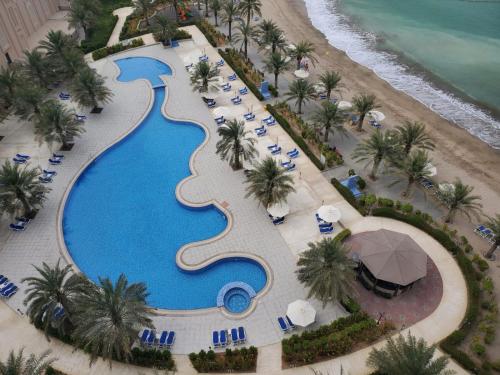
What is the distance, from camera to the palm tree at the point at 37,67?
45131mm

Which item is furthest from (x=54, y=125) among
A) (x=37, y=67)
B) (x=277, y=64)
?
(x=277, y=64)

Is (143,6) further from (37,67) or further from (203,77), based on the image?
(203,77)

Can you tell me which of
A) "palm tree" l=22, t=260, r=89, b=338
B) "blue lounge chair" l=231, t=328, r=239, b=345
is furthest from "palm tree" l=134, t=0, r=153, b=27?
"blue lounge chair" l=231, t=328, r=239, b=345

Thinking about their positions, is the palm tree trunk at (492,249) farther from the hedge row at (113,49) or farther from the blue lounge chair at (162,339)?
the hedge row at (113,49)

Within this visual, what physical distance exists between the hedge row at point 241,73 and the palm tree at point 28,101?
23547 millimetres

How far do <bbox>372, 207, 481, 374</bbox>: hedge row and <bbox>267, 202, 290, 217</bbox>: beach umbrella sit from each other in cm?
761

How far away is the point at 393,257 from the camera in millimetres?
26938

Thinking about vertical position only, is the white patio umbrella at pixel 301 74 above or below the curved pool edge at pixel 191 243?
above

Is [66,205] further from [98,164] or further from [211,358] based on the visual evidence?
[211,358]

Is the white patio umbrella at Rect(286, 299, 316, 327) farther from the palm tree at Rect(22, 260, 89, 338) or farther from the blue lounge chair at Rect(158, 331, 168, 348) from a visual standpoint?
the palm tree at Rect(22, 260, 89, 338)

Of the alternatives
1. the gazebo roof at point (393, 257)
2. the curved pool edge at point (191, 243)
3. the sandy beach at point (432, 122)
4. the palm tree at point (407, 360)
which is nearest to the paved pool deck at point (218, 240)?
the curved pool edge at point (191, 243)

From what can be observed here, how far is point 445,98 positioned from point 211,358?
4546 centimetres

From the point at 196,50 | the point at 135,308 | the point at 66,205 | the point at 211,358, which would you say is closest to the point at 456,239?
the point at 211,358

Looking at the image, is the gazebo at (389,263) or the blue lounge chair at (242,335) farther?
the gazebo at (389,263)
